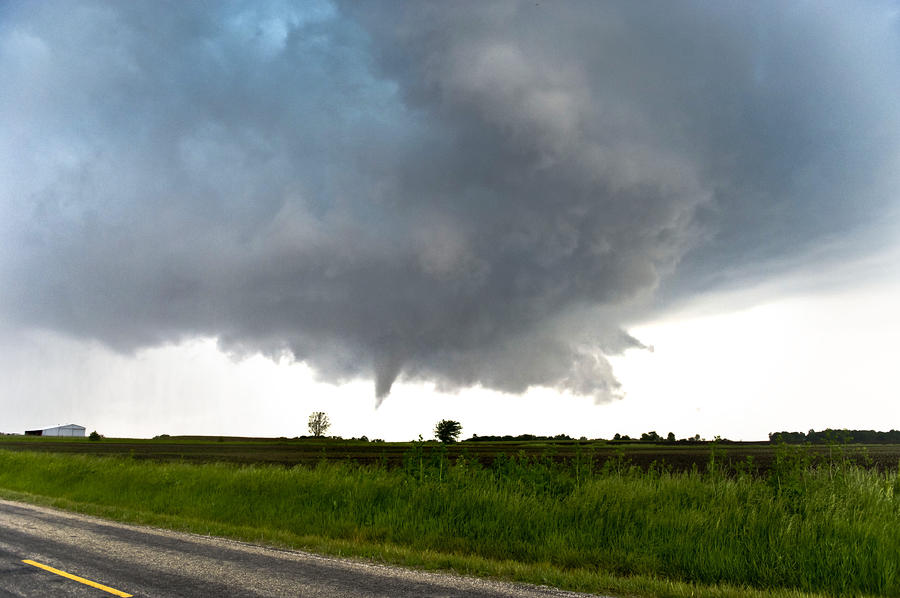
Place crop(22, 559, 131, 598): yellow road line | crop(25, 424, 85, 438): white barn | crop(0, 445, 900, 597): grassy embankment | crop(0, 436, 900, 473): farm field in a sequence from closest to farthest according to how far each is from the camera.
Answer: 1. crop(22, 559, 131, 598): yellow road line
2. crop(0, 445, 900, 597): grassy embankment
3. crop(0, 436, 900, 473): farm field
4. crop(25, 424, 85, 438): white barn

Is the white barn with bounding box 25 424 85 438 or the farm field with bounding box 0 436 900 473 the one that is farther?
the white barn with bounding box 25 424 85 438

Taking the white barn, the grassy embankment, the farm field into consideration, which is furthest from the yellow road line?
the white barn

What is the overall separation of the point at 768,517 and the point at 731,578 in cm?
317

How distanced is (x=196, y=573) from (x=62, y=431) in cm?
20929

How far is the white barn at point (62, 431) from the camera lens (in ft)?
580

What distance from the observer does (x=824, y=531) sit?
1320 cm

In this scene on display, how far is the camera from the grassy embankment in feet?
38.7

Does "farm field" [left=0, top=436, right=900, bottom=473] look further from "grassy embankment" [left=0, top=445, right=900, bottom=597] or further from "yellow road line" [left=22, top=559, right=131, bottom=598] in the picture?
"yellow road line" [left=22, top=559, right=131, bottom=598]

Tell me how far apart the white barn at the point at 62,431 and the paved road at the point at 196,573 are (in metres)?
200

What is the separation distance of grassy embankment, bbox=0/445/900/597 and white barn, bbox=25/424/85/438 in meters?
191

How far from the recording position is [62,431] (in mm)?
176625

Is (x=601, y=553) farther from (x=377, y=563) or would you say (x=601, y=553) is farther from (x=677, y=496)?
(x=377, y=563)

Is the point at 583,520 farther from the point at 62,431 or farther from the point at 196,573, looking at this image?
the point at 62,431

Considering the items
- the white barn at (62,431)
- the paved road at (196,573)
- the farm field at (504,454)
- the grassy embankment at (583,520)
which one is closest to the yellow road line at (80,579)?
the paved road at (196,573)
